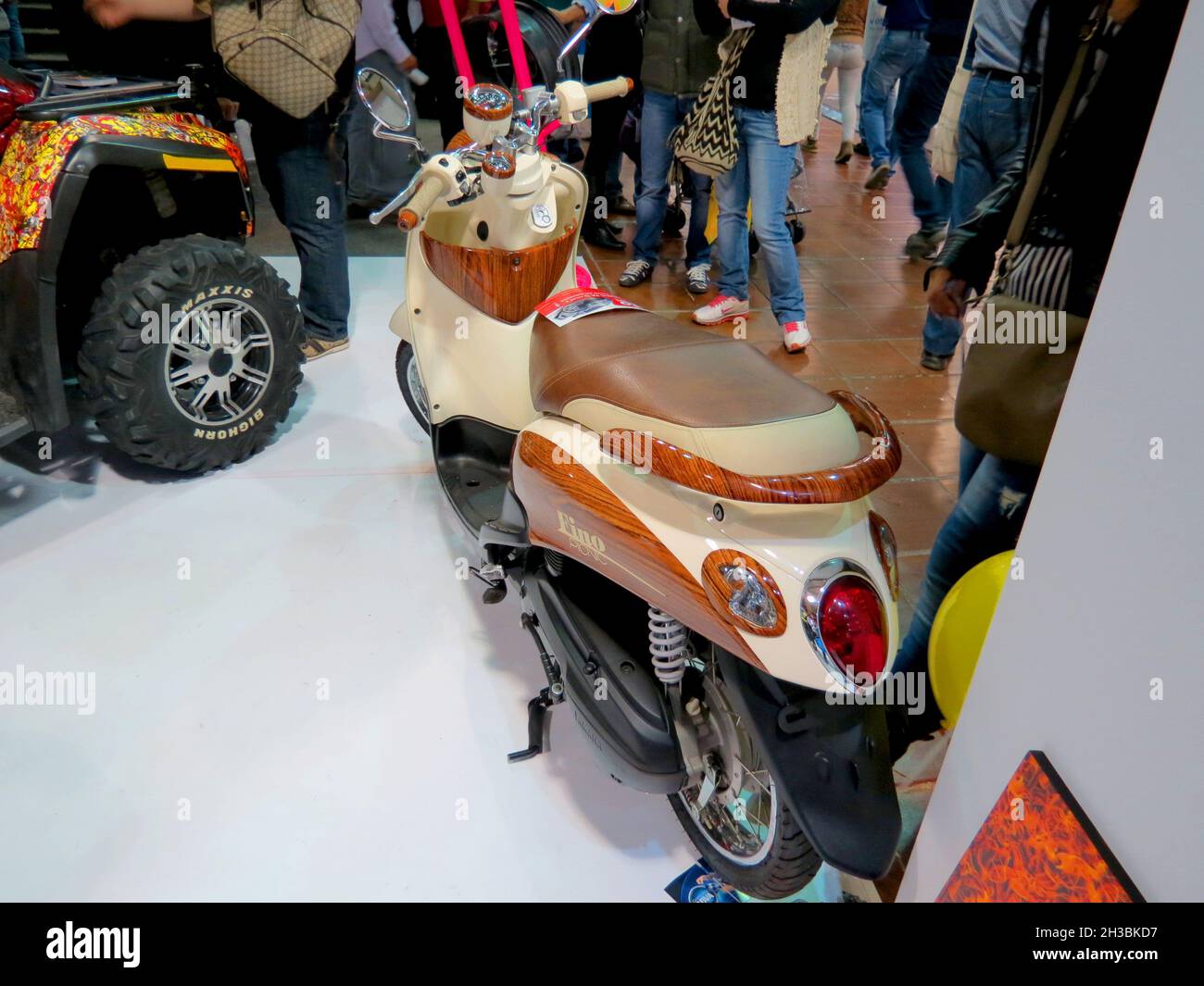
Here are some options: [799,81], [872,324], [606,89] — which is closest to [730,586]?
[606,89]

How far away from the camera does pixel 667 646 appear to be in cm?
150

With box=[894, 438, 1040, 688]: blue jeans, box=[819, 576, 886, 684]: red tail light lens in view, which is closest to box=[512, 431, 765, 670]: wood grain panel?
box=[819, 576, 886, 684]: red tail light lens

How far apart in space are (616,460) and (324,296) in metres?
2.30

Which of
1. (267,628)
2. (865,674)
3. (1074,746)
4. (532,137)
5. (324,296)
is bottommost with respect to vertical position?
(267,628)

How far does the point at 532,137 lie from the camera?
205 centimetres

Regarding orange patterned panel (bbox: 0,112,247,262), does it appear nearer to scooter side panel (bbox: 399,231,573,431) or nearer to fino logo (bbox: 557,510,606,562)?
scooter side panel (bbox: 399,231,573,431)

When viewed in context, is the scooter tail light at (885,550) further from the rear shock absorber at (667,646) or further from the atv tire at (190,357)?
the atv tire at (190,357)

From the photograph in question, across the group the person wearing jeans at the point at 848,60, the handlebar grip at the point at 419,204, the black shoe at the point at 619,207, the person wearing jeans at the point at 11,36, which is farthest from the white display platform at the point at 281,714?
the person wearing jeans at the point at 848,60

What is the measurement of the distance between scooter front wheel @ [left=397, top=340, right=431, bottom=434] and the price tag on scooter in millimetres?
912

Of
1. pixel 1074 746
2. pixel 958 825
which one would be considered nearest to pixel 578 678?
pixel 958 825

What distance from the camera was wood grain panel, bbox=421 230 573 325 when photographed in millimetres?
2131

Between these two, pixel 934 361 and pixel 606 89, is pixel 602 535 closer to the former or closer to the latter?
pixel 606 89

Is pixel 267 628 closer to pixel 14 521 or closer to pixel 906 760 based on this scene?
pixel 14 521
